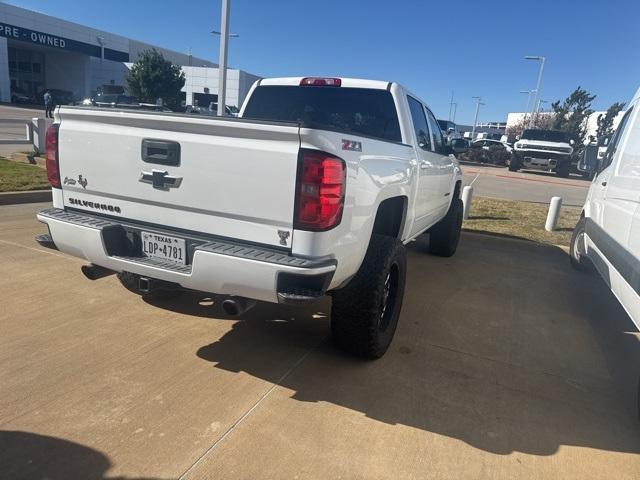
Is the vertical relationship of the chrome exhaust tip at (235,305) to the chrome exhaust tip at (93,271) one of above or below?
above

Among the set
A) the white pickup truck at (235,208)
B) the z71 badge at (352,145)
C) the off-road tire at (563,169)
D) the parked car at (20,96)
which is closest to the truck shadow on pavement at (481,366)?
the white pickup truck at (235,208)

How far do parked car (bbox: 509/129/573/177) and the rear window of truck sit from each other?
2151 cm

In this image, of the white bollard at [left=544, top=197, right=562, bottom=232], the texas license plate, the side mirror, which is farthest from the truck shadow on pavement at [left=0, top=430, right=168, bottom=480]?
the white bollard at [left=544, top=197, right=562, bottom=232]

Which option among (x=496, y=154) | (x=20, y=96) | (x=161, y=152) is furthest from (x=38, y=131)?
(x=20, y=96)

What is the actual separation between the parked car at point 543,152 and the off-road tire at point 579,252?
18.7 metres

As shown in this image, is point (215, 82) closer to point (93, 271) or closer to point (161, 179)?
point (93, 271)

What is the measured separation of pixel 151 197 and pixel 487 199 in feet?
37.0

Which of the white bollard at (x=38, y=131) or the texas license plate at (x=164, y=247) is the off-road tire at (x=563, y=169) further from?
the texas license plate at (x=164, y=247)

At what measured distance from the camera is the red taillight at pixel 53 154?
3.07 meters

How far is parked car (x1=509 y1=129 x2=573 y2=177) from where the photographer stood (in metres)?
22.8

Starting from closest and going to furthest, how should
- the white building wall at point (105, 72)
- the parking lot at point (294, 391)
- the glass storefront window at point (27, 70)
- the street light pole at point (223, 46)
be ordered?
the parking lot at point (294, 391)
the street light pole at point (223, 46)
the glass storefront window at point (27, 70)
the white building wall at point (105, 72)

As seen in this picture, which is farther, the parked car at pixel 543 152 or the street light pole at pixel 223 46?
the parked car at pixel 543 152

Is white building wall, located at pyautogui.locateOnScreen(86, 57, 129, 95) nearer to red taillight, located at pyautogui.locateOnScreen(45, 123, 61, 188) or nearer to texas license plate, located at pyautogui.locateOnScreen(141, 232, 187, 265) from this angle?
red taillight, located at pyautogui.locateOnScreen(45, 123, 61, 188)

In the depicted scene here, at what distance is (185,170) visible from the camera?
2.67 meters
